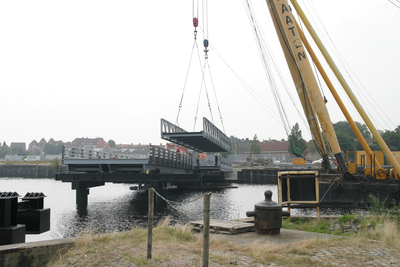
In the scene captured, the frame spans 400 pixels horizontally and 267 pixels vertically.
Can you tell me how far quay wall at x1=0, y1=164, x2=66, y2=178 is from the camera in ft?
273

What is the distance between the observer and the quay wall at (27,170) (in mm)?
83188

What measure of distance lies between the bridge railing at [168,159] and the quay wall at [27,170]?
6010 centimetres

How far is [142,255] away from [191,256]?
988 mm

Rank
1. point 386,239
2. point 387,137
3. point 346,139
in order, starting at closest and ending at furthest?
point 386,239
point 387,137
point 346,139

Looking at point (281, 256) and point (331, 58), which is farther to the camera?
point (331, 58)

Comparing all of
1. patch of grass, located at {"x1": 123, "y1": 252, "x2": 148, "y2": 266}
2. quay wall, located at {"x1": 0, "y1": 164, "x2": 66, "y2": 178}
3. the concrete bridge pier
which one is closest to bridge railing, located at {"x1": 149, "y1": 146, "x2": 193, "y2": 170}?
the concrete bridge pier

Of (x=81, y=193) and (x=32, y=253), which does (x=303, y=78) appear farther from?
(x=81, y=193)

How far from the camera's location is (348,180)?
16031 millimetres

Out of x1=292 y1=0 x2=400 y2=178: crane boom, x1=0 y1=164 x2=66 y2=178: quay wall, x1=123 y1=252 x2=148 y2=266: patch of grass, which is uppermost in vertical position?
x1=292 y1=0 x2=400 y2=178: crane boom

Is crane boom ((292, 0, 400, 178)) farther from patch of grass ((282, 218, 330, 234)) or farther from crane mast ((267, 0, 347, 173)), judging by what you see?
patch of grass ((282, 218, 330, 234))

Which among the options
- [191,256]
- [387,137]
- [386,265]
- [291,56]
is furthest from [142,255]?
[387,137]

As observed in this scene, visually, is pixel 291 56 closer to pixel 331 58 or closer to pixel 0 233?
pixel 331 58

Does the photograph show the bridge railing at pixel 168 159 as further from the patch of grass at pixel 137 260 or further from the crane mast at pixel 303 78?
the patch of grass at pixel 137 260

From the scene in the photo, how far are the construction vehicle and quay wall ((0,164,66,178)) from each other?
77687mm
